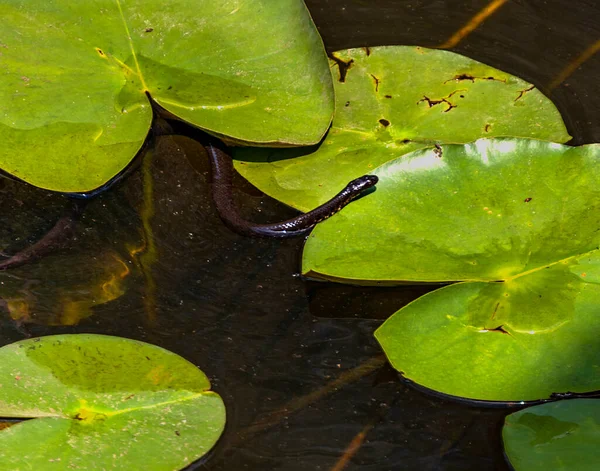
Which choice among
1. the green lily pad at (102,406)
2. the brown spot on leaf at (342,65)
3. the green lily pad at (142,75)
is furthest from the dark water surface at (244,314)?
the brown spot on leaf at (342,65)

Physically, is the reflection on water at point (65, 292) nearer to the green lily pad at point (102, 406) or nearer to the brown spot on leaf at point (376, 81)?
the green lily pad at point (102, 406)

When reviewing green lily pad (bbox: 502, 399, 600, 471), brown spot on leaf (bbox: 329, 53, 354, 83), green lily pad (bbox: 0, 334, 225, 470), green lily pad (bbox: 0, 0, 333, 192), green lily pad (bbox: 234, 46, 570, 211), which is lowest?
green lily pad (bbox: 502, 399, 600, 471)

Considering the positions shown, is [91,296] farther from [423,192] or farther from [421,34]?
[421,34]

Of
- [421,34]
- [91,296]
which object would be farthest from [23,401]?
[421,34]

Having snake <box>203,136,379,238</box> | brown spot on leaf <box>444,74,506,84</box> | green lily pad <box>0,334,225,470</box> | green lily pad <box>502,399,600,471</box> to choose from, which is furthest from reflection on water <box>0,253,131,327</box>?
brown spot on leaf <box>444,74,506,84</box>

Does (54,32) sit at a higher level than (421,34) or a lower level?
higher

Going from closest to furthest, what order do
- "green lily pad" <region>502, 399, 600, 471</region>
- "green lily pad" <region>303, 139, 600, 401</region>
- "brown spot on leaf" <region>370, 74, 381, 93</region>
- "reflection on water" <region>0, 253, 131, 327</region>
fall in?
"green lily pad" <region>502, 399, 600, 471</region> → "green lily pad" <region>303, 139, 600, 401</region> → "reflection on water" <region>0, 253, 131, 327</region> → "brown spot on leaf" <region>370, 74, 381, 93</region>

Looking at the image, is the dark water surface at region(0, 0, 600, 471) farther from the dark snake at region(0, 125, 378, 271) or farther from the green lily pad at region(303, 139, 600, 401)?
the green lily pad at region(303, 139, 600, 401)
